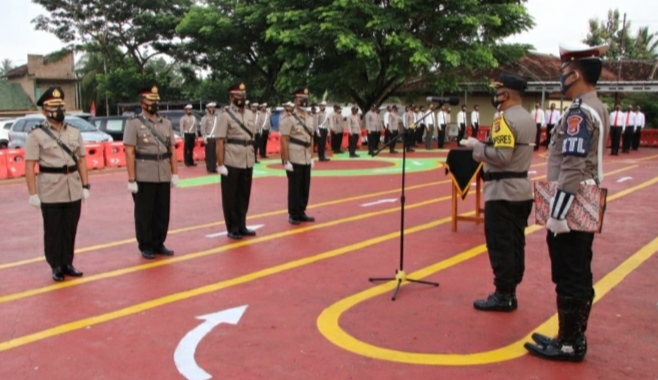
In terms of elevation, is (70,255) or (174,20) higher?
(174,20)

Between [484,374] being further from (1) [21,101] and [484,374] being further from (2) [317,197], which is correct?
(1) [21,101]

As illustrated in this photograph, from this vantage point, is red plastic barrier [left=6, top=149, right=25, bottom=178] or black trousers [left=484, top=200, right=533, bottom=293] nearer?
black trousers [left=484, top=200, right=533, bottom=293]

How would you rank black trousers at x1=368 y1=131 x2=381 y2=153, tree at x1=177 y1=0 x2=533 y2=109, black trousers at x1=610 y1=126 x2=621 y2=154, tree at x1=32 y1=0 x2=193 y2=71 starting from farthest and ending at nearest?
tree at x1=32 y1=0 x2=193 y2=71 < tree at x1=177 y1=0 x2=533 y2=109 < black trousers at x1=368 y1=131 x2=381 y2=153 < black trousers at x1=610 y1=126 x2=621 y2=154

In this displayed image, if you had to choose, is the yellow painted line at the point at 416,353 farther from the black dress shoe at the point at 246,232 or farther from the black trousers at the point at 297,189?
the black trousers at the point at 297,189

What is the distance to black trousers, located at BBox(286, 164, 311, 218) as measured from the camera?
9281mm

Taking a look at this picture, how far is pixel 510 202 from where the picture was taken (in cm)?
521

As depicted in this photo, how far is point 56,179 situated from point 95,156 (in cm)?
1287

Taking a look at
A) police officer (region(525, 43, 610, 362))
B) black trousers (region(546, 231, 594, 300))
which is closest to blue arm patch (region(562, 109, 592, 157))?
police officer (region(525, 43, 610, 362))

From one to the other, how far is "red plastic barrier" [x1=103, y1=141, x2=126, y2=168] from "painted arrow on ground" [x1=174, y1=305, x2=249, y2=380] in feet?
47.8

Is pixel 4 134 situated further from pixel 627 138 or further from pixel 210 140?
pixel 627 138

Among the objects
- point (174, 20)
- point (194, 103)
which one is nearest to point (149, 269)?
point (194, 103)

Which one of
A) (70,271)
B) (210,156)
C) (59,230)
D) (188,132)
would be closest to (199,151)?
(188,132)

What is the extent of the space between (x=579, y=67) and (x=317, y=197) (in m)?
8.15

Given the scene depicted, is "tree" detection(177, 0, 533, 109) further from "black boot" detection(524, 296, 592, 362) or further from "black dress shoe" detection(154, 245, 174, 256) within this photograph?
"black boot" detection(524, 296, 592, 362)
